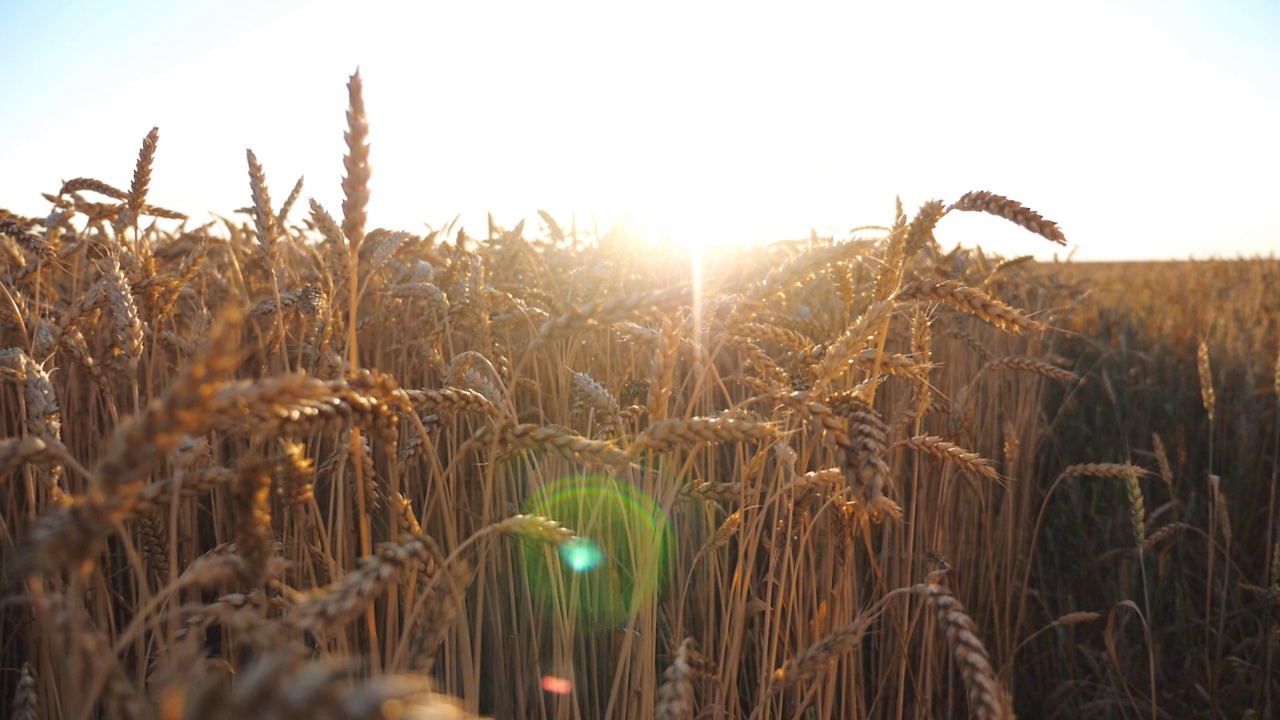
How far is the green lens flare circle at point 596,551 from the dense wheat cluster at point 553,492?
12 millimetres

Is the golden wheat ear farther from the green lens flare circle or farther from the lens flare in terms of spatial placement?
the lens flare

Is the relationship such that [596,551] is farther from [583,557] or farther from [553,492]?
[553,492]

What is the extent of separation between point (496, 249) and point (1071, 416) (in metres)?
3.24

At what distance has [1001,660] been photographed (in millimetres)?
Result: 2730

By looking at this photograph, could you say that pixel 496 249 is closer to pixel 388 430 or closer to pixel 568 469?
pixel 568 469

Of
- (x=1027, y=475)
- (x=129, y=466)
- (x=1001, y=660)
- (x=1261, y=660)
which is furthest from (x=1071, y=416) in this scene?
(x=129, y=466)

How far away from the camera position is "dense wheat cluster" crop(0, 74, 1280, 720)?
0.80 m

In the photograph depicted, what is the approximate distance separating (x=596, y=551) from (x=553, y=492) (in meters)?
0.21

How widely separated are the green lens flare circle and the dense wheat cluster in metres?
0.01

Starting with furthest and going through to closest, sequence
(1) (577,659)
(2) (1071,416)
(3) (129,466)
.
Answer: (2) (1071,416) → (1) (577,659) → (3) (129,466)

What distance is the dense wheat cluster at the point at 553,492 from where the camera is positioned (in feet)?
2.62

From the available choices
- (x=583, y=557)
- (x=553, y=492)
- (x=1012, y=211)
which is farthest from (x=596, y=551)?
(x=1012, y=211)

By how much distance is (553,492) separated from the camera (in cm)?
186

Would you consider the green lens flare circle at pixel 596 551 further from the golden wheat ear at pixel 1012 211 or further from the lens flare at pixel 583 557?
the golden wheat ear at pixel 1012 211
